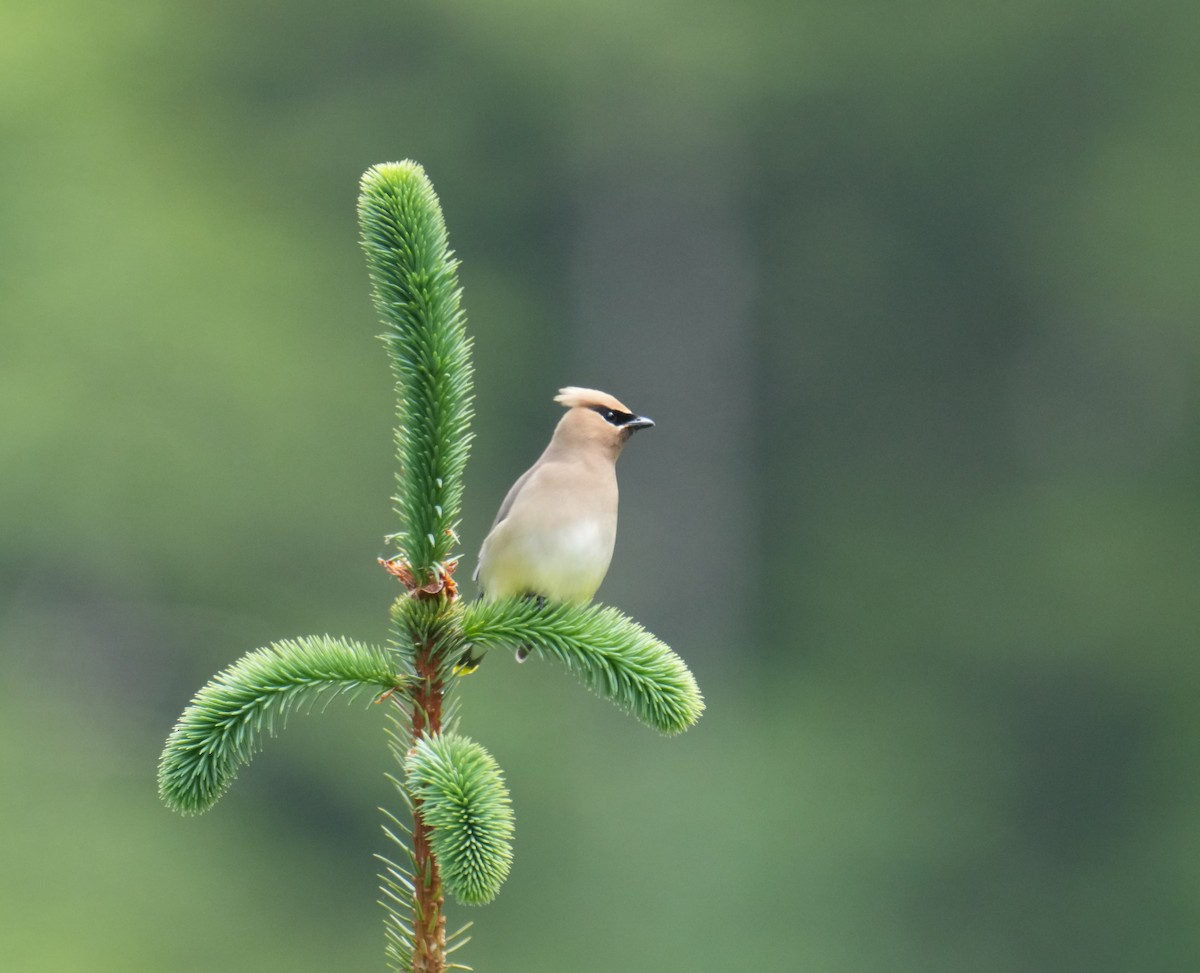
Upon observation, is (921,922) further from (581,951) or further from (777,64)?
(777,64)

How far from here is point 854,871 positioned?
15023mm

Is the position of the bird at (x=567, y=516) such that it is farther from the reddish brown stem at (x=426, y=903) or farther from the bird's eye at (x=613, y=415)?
the reddish brown stem at (x=426, y=903)

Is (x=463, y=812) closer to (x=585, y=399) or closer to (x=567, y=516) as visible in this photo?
(x=567, y=516)

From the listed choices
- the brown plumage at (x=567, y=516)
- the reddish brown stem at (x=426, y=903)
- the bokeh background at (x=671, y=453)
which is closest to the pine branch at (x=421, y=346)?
the reddish brown stem at (x=426, y=903)

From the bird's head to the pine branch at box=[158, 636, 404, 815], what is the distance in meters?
1.58

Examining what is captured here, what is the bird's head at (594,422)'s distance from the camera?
154 inches

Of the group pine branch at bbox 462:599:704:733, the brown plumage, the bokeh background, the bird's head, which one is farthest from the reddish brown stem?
the bokeh background

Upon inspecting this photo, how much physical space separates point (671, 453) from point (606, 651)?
14.1 m

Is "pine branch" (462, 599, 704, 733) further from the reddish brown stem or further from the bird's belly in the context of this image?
the bird's belly

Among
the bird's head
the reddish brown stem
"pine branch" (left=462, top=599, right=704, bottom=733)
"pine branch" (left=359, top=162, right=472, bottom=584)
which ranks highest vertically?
the bird's head

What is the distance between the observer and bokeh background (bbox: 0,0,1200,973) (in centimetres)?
1242

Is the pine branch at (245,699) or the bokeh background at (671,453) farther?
the bokeh background at (671,453)

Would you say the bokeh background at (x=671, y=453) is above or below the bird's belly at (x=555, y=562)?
above

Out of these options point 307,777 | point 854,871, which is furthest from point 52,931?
point 854,871
